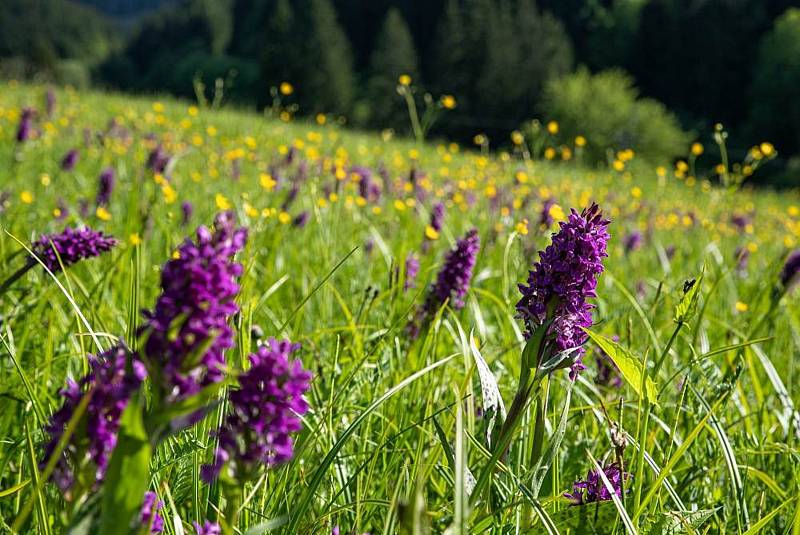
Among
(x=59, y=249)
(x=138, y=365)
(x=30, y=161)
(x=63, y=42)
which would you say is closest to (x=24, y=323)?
Answer: (x=59, y=249)

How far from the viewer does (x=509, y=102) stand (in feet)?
165

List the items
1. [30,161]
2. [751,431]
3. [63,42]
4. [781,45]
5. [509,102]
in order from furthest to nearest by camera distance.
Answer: [63,42]
[781,45]
[509,102]
[30,161]
[751,431]

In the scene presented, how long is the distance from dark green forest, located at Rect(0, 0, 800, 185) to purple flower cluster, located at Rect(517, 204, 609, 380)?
21.9m

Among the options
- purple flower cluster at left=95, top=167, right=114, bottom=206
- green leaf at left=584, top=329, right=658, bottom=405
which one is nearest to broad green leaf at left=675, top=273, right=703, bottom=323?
green leaf at left=584, top=329, right=658, bottom=405

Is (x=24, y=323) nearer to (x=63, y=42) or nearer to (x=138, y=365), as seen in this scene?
(x=138, y=365)

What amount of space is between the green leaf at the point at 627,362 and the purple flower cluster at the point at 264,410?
0.52 metres

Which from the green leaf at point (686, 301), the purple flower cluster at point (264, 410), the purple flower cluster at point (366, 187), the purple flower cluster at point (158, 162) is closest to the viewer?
the purple flower cluster at point (264, 410)

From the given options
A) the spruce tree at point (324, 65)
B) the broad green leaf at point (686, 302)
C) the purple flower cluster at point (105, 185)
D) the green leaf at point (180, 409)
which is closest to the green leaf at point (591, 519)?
the broad green leaf at point (686, 302)

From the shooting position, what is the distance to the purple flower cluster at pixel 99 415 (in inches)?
29.9

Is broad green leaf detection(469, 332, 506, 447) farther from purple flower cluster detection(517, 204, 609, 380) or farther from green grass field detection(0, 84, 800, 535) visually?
purple flower cluster detection(517, 204, 609, 380)

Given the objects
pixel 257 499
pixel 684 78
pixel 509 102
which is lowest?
pixel 257 499

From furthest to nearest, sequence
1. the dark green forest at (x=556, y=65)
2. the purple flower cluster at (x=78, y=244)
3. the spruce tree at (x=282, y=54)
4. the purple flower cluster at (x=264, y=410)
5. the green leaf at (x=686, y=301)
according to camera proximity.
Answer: the spruce tree at (x=282, y=54), the dark green forest at (x=556, y=65), the purple flower cluster at (x=78, y=244), the green leaf at (x=686, y=301), the purple flower cluster at (x=264, y=410)

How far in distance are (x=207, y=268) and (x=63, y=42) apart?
154692mm

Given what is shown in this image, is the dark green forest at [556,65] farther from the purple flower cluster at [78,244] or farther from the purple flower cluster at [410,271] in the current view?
the purple flower cluster at [78,244]
